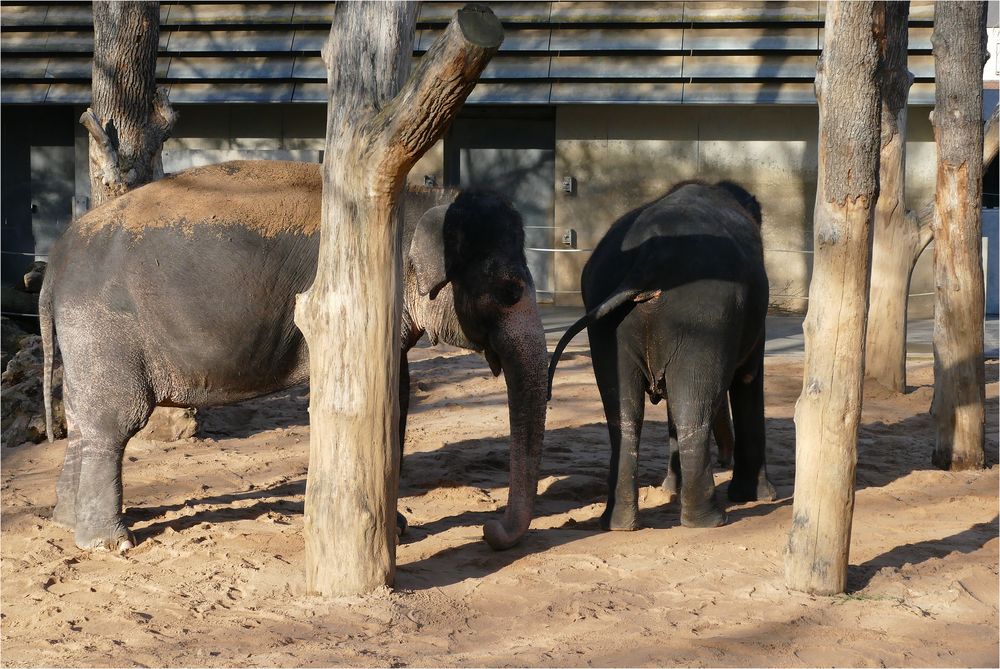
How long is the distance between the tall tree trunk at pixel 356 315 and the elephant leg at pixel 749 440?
244 centimetres

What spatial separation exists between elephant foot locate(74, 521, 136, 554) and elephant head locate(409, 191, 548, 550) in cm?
175

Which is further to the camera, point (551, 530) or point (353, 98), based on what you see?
point (551, 530)

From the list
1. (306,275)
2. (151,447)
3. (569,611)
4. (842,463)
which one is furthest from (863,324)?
(151,447)

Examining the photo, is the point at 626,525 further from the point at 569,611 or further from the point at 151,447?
the point at 151,447

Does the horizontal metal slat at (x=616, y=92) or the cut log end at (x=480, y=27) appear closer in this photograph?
the cut log end at (x=480, y=27)

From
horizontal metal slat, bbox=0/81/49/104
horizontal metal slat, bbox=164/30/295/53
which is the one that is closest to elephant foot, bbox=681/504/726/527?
horizontal metal slat, bbox=164/30/295/53

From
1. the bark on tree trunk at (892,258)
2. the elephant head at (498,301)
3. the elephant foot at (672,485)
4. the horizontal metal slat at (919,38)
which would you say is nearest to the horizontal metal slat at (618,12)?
the horizontal metal slat at (919,38)

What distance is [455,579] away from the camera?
5012 mm

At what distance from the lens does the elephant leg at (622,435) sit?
5.74 metres

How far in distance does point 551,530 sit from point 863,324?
1.97 m

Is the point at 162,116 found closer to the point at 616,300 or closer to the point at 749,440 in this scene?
the point at 616,300

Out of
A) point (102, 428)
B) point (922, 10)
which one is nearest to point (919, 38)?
point (922, 10)

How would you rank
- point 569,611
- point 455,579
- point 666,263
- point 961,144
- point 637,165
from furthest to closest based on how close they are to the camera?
point 637,165 < point 961,144 < point 666,263 < point 455,579 < point 569,611

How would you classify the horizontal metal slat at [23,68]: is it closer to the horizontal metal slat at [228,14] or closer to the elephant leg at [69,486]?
the horizontal metal slat at [228,14]
